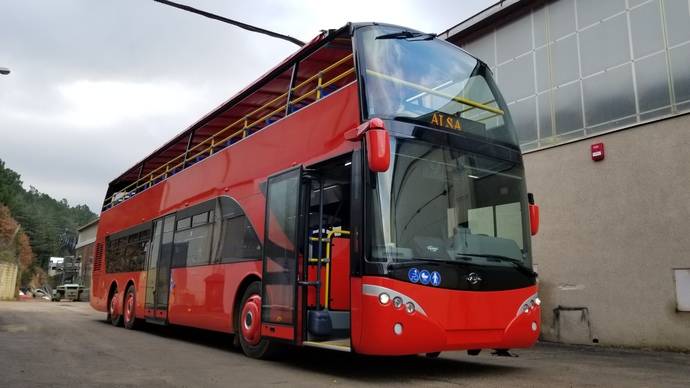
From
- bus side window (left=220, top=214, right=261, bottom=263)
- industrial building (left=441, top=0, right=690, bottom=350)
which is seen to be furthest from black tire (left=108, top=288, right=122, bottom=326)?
industrial building (left=441, top=0, right=690, bottom=350)

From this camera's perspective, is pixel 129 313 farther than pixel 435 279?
Yes

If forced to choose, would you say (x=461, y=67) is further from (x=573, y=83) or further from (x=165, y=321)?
(x=165, y=321)

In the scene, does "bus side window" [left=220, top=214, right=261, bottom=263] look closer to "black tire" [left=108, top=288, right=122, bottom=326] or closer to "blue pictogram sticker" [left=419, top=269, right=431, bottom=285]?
"blue pictogram sticker" [left=419, top=269, right=431, bottom=285]

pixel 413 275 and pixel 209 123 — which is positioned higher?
pixel 209 123

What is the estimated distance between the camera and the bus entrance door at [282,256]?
6613 mm

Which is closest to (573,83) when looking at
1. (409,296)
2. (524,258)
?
(524,258)

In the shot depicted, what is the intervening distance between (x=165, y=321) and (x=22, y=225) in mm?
80658

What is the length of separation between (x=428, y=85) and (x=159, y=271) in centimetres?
759

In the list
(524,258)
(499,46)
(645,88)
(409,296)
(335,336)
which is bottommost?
(335,336)

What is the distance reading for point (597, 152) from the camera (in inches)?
450

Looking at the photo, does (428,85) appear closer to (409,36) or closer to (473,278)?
(409,36)

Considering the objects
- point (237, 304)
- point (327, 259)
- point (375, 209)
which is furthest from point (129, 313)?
point (375, 209)

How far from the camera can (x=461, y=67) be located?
7.15 m

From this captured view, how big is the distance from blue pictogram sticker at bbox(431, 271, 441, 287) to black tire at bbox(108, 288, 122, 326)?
1107cm
